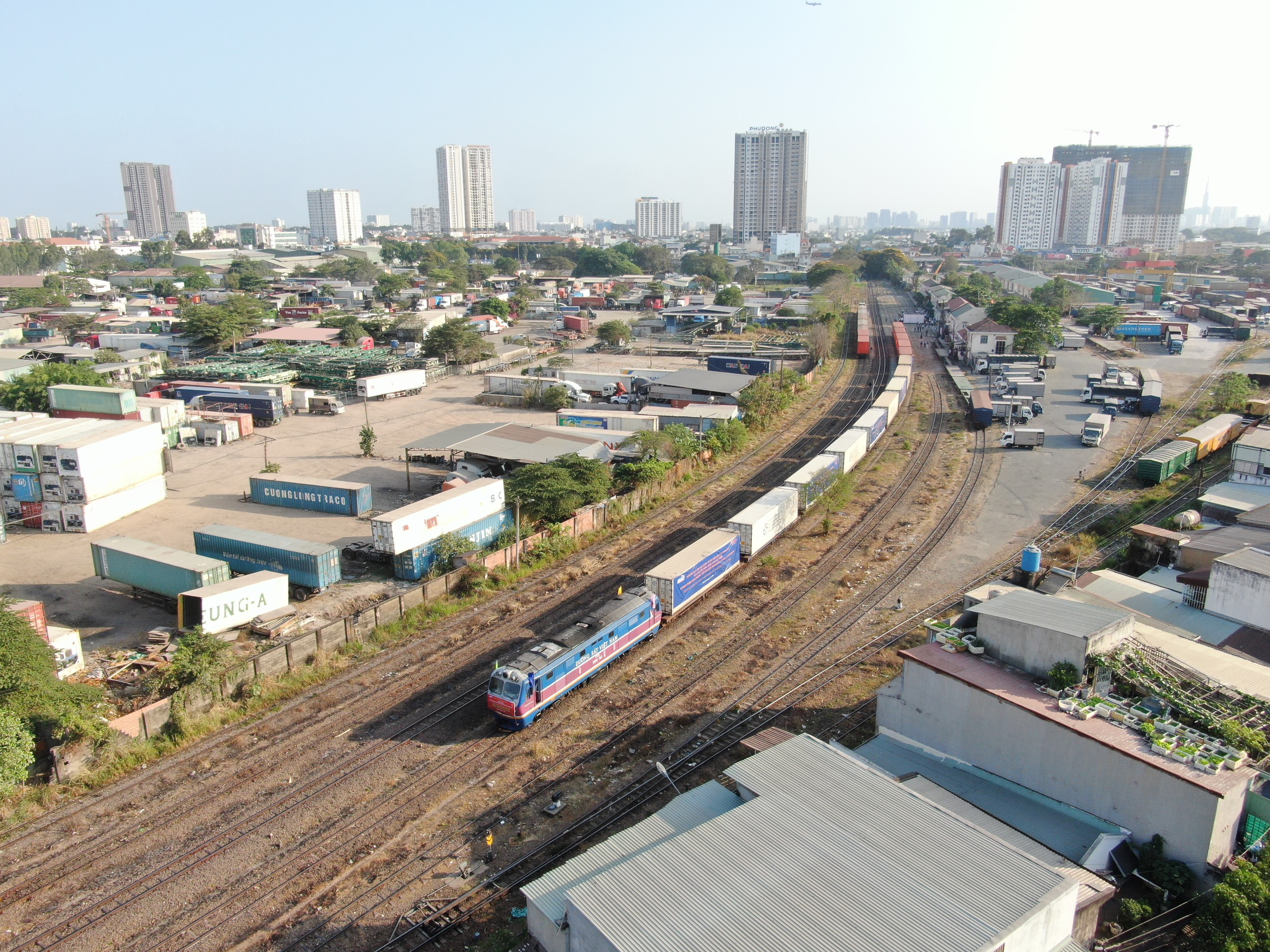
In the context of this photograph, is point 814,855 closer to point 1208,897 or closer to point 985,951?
point 985,951

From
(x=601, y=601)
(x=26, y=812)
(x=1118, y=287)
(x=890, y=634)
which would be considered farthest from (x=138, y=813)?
(x=1118, y=287)

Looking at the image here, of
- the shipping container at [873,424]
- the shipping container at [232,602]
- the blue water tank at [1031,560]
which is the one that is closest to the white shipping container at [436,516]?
the shipping container at [232,602]

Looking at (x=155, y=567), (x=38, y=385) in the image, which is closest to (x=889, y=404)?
(x=155, y=567)

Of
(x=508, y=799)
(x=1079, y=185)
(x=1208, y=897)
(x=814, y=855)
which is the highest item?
(x=1079, y=185)

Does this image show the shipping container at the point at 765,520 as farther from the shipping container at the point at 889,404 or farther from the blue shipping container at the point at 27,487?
the blue shipping container at the point at 27,487

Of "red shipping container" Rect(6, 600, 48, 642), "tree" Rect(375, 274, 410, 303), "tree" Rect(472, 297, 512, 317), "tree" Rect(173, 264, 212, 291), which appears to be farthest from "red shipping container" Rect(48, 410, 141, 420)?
"tree" Rect(173, 264, 212, 291)
